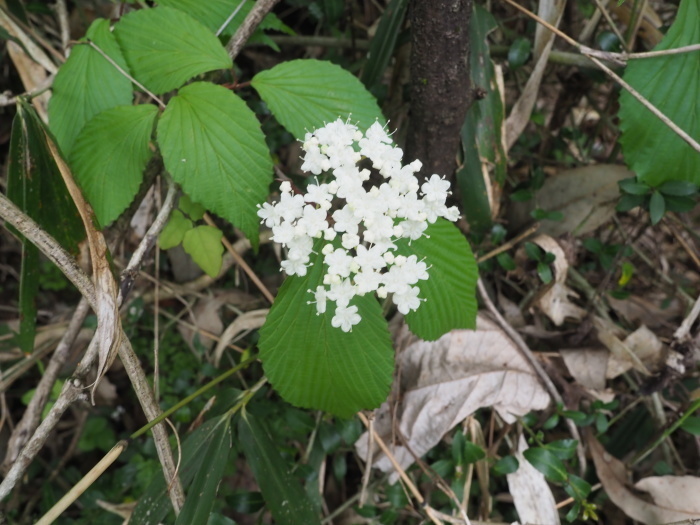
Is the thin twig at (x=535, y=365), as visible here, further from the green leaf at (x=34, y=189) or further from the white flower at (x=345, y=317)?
the green leaf at (x=34, y=189)

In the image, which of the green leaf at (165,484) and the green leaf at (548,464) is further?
the green leaf at (548,464)

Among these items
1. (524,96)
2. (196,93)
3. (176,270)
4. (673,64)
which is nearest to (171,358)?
(176,270)

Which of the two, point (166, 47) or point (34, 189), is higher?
point (166, 47)

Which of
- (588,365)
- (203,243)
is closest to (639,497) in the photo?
(588,365)

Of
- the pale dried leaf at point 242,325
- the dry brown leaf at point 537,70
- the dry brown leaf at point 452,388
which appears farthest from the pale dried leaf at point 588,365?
the pale dried leaf at point 242,325

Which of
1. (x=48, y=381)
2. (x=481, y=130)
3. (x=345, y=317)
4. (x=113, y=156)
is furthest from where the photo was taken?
(x=481, y=130)

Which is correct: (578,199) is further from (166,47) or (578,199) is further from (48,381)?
(48,381)

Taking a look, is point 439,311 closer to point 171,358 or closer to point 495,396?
point 495,396
